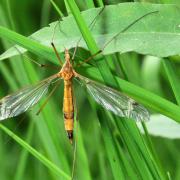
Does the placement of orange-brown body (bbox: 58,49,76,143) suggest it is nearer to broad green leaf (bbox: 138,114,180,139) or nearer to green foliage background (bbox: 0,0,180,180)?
green foliage background (bbox: 0,0,180,180)

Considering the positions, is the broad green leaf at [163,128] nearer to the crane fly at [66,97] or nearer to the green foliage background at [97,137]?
the green foliage background at [97,137]

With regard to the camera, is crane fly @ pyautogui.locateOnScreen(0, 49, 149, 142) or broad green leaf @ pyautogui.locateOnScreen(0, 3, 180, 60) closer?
broad green leaf @ pyautogui.locateOnScreen(0, 3, 180, 60)

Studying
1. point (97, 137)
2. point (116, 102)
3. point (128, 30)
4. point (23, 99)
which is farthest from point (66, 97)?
point (97, 137)

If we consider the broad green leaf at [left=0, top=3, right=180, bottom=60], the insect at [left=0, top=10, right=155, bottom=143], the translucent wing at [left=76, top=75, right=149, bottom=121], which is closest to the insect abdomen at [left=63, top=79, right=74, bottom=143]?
the insect at [left=0, top=10, right=155, bottom=143]

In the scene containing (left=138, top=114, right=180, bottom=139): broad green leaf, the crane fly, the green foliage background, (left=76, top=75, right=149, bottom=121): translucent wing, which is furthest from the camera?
(left=138, top=114, right=180, bottom=139): broad green leaf

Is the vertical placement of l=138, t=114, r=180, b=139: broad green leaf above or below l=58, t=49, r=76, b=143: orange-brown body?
below

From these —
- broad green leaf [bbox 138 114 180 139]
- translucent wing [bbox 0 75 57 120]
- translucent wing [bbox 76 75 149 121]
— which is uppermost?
translucent wing [bbox 0 75 57 120]

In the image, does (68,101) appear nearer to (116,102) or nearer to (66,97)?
(66,97)
